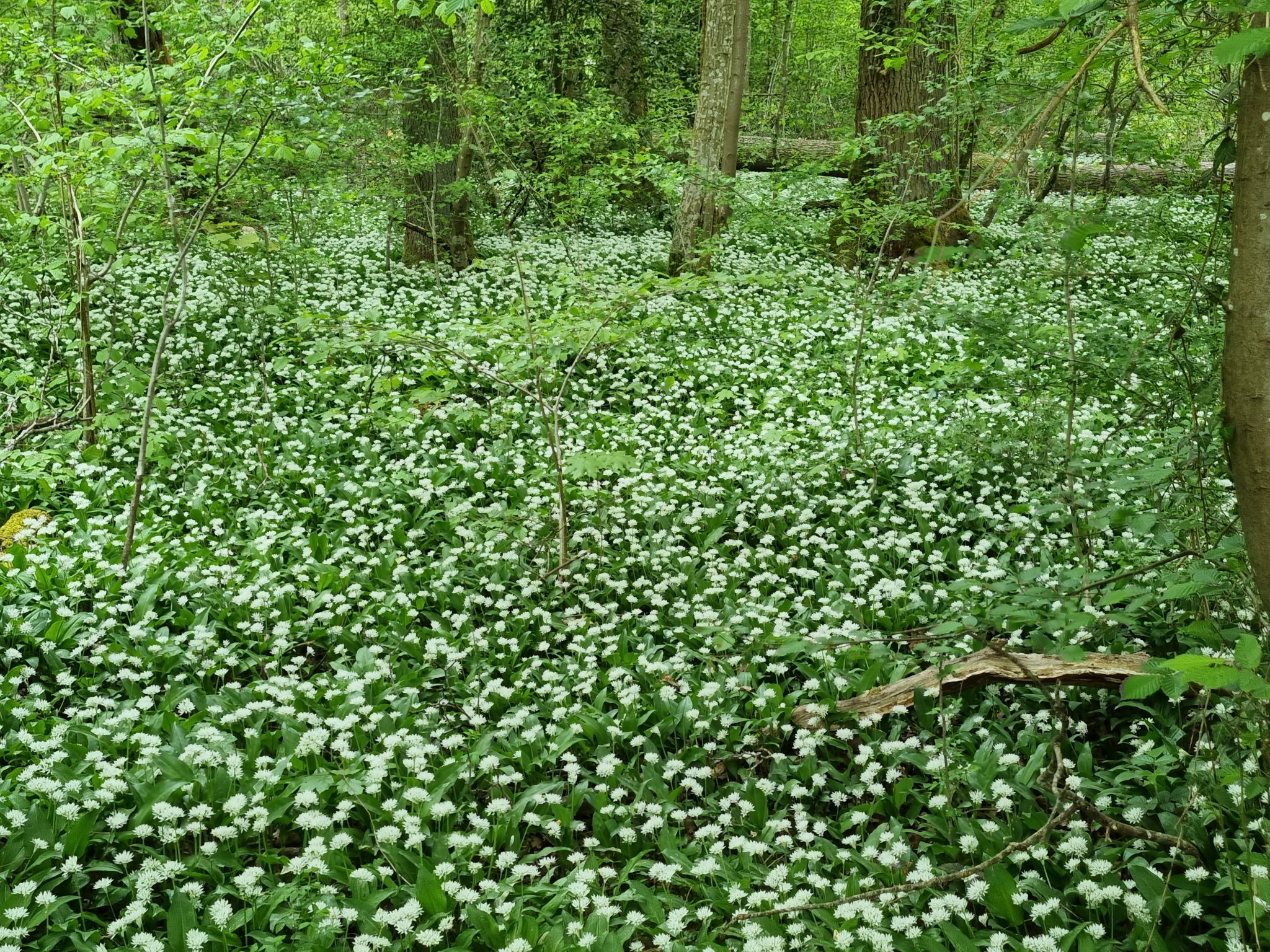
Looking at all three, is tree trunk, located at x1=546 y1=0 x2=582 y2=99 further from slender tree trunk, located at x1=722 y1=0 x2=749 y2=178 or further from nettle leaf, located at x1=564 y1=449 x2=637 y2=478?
nettle leaf, located at x1=564 y1=449 x2=637 y2=478

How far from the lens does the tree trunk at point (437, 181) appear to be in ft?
31.0

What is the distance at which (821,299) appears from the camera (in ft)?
16.1

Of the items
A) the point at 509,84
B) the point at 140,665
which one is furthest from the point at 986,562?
the point at 509,84

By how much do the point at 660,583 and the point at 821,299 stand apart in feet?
5.90

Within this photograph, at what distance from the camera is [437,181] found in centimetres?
977

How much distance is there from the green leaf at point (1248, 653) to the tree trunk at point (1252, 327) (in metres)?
0.21

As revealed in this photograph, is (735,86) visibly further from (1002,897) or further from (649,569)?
(1002,897)

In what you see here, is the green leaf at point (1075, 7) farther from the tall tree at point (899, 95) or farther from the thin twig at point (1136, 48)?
the tall tree at point (899, 95)

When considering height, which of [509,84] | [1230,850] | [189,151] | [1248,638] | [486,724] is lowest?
[486,724]

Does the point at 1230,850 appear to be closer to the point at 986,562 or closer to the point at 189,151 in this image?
the point at 986,562

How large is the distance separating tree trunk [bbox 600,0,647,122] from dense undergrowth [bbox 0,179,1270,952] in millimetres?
8025

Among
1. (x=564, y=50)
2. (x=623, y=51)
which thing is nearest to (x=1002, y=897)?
(x=564, y=50)

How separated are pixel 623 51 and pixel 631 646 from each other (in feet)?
38.6

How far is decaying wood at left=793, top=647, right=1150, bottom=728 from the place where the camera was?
3332 mm
